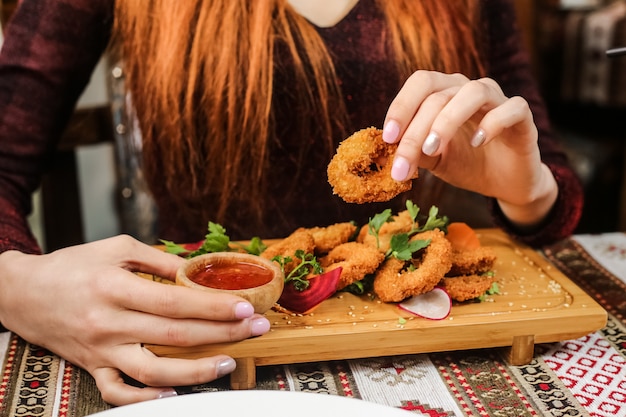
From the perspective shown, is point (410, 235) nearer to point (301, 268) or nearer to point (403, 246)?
point (403, 246)

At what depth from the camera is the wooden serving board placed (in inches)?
36.7

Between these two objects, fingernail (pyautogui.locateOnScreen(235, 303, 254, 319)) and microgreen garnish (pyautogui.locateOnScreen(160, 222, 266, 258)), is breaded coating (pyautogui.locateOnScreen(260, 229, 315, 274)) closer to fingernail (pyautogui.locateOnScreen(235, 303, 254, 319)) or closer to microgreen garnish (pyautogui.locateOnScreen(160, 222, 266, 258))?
microgreen garnish (pyautogui.locateOnScreen(160, 222, 266, 258))

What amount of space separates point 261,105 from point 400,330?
1.99ft

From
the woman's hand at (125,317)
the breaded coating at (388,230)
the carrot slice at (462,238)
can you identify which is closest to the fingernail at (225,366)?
the woman's hand at (125,317)

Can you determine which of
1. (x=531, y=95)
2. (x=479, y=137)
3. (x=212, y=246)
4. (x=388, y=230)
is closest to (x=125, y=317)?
(x=212, y=246)

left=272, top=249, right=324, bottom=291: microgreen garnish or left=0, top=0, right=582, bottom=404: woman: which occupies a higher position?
left=0, top=0, right=582, bottom=404: woman

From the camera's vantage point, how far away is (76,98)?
5.05 ft

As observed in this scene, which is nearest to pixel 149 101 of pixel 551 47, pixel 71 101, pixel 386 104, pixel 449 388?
pixel 71 101

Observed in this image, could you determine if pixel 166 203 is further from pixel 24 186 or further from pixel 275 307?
pixel 275 307

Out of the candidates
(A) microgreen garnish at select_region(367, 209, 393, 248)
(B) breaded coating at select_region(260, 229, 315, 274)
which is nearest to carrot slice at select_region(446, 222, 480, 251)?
(A) microgreen garnish at select_region(367, 209, 393, 248)

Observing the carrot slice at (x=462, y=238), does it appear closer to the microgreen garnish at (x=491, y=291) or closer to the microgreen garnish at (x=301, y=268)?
the microgreen garnish at (x=491, y=291)

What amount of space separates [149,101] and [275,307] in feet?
2.08

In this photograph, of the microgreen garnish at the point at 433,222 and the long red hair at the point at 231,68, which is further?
the long red hair at the point at 231,68

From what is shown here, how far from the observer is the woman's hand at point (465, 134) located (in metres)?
0.94
